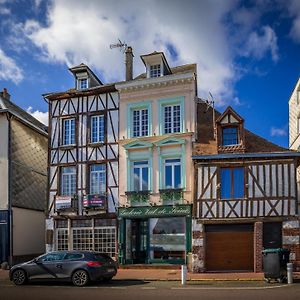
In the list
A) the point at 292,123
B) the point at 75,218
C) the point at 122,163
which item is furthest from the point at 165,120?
the point at 292,123

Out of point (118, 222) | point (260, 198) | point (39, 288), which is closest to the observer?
point (39, 288)

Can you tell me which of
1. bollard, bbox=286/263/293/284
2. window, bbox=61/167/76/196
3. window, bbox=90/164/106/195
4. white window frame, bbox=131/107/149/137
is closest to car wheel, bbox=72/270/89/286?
bollard, bbox=286/263/293/284

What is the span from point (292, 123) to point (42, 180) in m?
23.2

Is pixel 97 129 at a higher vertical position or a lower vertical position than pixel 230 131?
higher

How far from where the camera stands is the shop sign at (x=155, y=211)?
71.1 feet

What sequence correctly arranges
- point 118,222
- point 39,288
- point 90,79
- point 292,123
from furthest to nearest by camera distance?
point 292,123 → point 90,79 → point 118,222 → point 39,288

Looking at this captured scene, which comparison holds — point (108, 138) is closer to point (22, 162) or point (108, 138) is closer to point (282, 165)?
point (22, 162)

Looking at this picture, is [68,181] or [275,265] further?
[68,181]

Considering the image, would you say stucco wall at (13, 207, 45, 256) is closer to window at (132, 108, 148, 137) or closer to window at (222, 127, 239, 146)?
window at (132, 108, 148, 137)

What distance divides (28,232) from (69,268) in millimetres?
11070

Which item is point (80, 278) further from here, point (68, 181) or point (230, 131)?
point (230, 131)

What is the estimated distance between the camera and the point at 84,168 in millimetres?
23906

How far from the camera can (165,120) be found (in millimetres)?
22953

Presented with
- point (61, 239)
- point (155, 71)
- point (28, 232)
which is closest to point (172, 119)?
point (155, 71)
